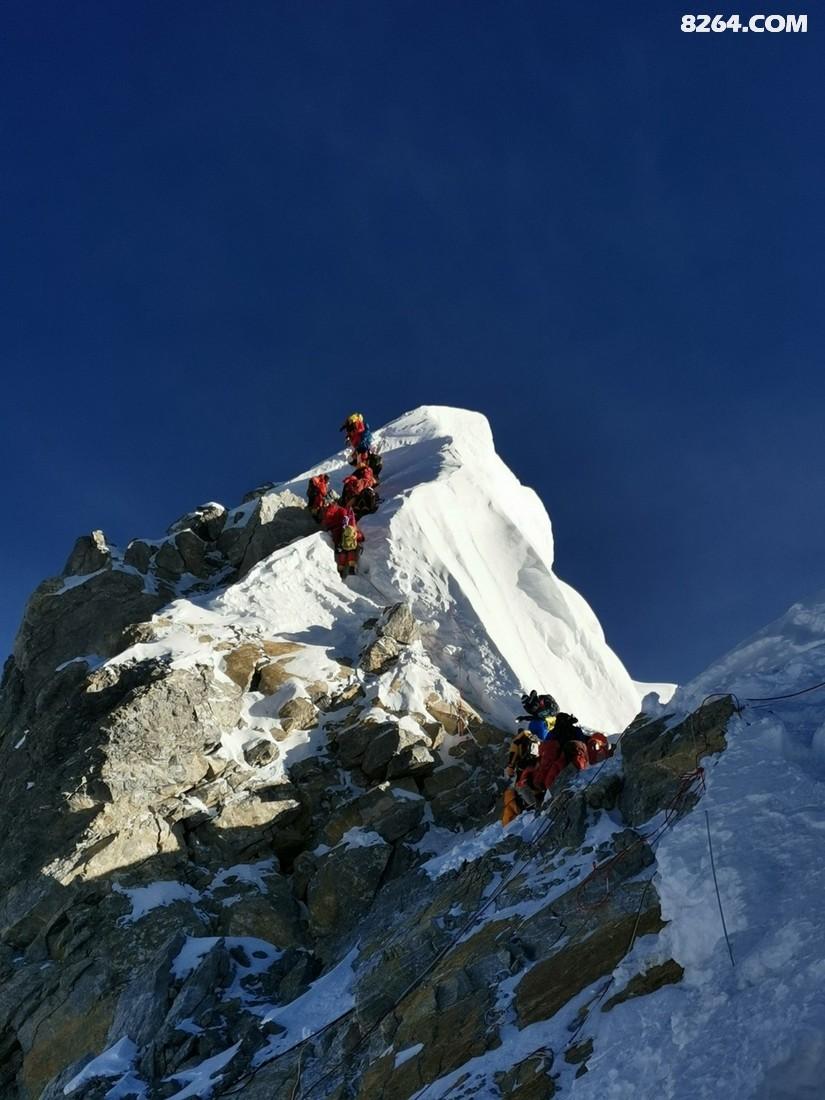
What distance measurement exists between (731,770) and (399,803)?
371 inches

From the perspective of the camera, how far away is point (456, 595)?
920 inches

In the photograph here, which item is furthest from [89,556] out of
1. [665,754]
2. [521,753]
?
[665,754]

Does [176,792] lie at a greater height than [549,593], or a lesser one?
lesser

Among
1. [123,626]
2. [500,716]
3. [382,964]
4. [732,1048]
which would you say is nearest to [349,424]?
[123,626]

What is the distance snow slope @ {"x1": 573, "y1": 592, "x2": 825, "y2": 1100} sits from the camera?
18.9 ft

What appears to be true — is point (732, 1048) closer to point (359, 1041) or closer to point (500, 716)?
point (359, 1041)

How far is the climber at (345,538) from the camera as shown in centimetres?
2378

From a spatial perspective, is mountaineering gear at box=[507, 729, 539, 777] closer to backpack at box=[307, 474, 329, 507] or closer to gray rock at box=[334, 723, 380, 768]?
gray rock at box=[334, 723, 380, 768]

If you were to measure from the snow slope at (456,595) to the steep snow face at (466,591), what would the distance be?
0.12 feet

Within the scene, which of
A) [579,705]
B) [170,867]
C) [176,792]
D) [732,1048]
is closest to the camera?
[732,1048]

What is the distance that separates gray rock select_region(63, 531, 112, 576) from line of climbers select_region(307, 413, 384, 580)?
6353 millimetres

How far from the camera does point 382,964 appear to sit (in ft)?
37.2

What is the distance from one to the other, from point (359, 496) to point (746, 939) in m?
20.3

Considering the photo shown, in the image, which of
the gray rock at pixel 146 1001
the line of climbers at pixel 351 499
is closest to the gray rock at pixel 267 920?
the gray rock at pixel 146 1001
